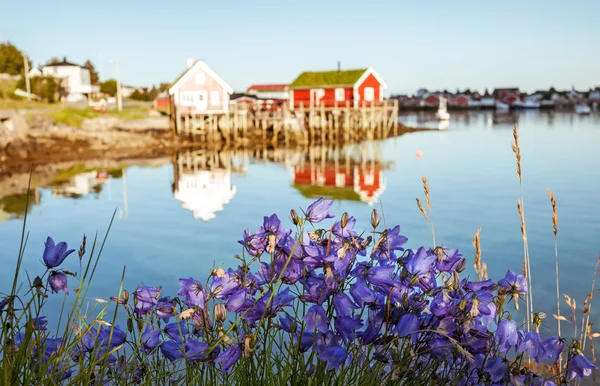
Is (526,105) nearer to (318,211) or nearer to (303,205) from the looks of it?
(303,205)

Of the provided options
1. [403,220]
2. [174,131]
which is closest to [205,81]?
[174,131]

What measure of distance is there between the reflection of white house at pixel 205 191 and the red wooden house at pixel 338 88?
2324 centimetres

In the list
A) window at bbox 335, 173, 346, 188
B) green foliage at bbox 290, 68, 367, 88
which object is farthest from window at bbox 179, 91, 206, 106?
window at bbox 335, 173, 346, 188

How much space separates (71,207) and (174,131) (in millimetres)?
23443

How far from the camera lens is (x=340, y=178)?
2850 cm

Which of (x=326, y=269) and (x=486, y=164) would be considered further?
(x=486, y=164)

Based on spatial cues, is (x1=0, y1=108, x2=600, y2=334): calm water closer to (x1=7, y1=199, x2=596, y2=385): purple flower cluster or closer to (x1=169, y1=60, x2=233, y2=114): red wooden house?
(x1=7, y1=199, x2=596, y2=385): purple flower cluster

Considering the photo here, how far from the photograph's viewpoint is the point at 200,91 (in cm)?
4581

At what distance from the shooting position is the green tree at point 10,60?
225 feet

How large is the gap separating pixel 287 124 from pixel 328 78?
25.5 ft

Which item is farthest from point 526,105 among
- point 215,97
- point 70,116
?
point 70,116

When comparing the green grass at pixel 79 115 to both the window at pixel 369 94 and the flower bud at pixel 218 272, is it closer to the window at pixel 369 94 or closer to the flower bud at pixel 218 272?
the window at pixel 369 94

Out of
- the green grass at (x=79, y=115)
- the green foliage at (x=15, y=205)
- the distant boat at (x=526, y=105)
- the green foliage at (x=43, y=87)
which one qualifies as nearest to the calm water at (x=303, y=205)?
the green foliage at (x=15, y=205)

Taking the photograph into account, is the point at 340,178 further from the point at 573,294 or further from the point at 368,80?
the point at 368,80
